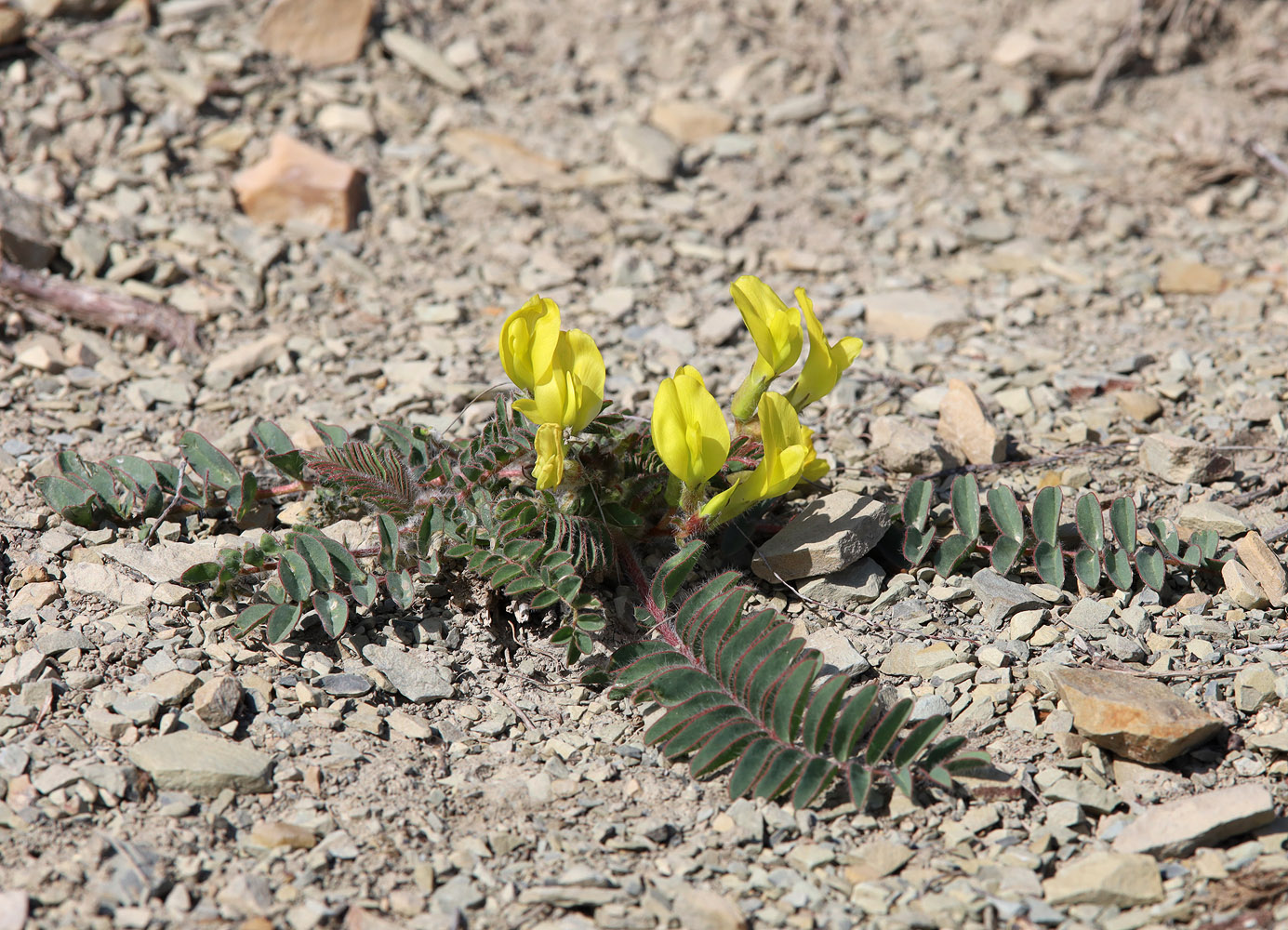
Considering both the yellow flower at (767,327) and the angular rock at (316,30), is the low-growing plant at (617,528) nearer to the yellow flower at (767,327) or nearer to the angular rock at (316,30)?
the yellow flower at (767,327)

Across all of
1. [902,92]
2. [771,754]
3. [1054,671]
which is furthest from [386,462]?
[902,92]

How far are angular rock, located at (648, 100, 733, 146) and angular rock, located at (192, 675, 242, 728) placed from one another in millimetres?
3174

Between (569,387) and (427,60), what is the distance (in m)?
3.07

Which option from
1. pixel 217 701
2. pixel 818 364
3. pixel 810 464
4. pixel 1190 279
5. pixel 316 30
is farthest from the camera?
pixel 316 30

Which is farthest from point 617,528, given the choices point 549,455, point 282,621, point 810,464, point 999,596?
point 999,596

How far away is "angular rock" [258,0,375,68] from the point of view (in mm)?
4723

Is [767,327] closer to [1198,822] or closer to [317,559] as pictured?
[317,559]

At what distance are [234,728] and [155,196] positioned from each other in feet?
8.48

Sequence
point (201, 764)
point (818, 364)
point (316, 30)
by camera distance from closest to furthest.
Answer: point (201, 764) → point (818, 364) → point (316, 30)

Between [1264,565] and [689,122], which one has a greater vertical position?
[689,122]

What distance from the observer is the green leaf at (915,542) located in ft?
8.85

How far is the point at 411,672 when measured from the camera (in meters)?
2.46

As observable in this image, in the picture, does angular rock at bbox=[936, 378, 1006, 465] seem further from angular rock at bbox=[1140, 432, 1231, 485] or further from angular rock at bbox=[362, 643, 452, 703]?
angular rock at bbox=[362, 643, 452, 703]

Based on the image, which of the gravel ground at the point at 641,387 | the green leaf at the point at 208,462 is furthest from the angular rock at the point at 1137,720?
the green leaf at the point at 208,462
